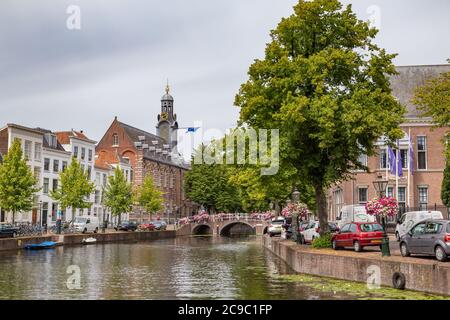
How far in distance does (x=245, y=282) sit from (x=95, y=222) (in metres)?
40.6

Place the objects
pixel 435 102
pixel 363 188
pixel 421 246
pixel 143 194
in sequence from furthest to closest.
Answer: pixel 143 194 < pixel 363 188 < pixel 435 102 < pixel 421 246

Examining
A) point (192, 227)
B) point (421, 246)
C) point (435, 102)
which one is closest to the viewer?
point (421, 246)

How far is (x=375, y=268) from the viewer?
66.4ft

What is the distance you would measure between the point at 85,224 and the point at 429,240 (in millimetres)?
44251

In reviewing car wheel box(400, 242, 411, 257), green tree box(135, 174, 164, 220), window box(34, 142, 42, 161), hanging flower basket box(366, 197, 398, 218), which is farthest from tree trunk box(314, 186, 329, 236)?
green tree box(135, 174, 164, 220)

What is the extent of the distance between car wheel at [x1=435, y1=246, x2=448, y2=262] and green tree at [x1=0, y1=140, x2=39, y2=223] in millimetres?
37602

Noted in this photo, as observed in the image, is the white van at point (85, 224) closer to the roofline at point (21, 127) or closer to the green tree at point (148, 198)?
the roofline at point (21, 127)

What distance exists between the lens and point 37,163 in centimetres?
6444

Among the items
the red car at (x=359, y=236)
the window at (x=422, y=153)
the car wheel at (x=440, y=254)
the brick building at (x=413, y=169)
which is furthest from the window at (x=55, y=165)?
the car wheel at (x=440, y=254)

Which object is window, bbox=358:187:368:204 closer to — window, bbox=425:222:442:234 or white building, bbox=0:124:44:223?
white building, bbox=0:124:44:223

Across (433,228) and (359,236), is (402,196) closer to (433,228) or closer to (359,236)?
(359,236)
